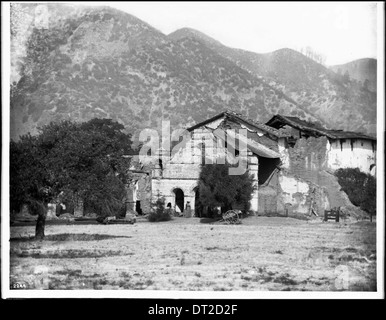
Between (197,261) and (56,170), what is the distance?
7.32 m

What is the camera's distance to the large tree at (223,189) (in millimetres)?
39500

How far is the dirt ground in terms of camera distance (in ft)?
78.9

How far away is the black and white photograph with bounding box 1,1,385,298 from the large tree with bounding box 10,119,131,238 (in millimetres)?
63

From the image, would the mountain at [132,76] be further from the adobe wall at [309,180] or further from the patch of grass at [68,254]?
the patch of grass at [68,254]

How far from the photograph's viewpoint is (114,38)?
4325 cm

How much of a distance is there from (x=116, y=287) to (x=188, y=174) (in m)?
19.8

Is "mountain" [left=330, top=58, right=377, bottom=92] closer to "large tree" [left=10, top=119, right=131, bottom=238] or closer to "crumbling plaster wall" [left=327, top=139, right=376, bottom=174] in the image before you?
"crumbling plaster wall" [left=327, top=139, right=376, bottom=174]

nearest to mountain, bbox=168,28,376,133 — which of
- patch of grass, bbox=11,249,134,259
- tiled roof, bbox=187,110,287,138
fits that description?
tiled roof, bbox=187,110,287,138

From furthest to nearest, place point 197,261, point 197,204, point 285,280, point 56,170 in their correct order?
point 197,204, point 56,170, point 197,261, point 285,280

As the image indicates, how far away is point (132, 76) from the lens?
140ft

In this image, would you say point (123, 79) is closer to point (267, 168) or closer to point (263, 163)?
point (263, 163)

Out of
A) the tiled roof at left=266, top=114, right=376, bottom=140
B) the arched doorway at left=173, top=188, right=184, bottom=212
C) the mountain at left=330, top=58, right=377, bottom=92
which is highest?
the mountain at left=330, top=58, right=377, bottom=92

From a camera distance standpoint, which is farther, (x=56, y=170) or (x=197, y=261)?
(x=56, y=170)

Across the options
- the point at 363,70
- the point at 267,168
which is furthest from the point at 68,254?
the point at 267,168
